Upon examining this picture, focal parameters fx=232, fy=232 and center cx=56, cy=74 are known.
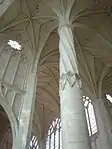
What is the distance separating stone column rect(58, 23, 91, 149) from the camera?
6047 millimetres

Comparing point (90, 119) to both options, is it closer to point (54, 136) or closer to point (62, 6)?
point (54, 136)

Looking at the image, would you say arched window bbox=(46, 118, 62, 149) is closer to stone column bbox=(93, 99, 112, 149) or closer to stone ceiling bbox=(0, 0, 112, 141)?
stone ceiling bbox=(0, 0, 112, 141)

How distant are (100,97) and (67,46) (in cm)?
763

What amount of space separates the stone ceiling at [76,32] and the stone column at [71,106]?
5049 mm

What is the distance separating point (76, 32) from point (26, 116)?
7103 mm

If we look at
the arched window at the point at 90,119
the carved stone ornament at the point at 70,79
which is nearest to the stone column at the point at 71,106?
the carved stone ornament at the point at 70,79

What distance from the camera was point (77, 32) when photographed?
15.8 m

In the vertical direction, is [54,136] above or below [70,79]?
above

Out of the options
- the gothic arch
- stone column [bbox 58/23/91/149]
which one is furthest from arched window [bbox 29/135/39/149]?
stone column [bbox 58/23/91/149]

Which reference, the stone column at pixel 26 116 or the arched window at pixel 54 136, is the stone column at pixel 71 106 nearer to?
the stone column at pixel 26 116

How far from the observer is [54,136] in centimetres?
1950

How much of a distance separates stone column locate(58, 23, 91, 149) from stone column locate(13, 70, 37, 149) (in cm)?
408

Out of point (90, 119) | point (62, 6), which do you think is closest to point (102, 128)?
point (90, 119)

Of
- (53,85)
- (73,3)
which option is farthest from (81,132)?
(53,85)
